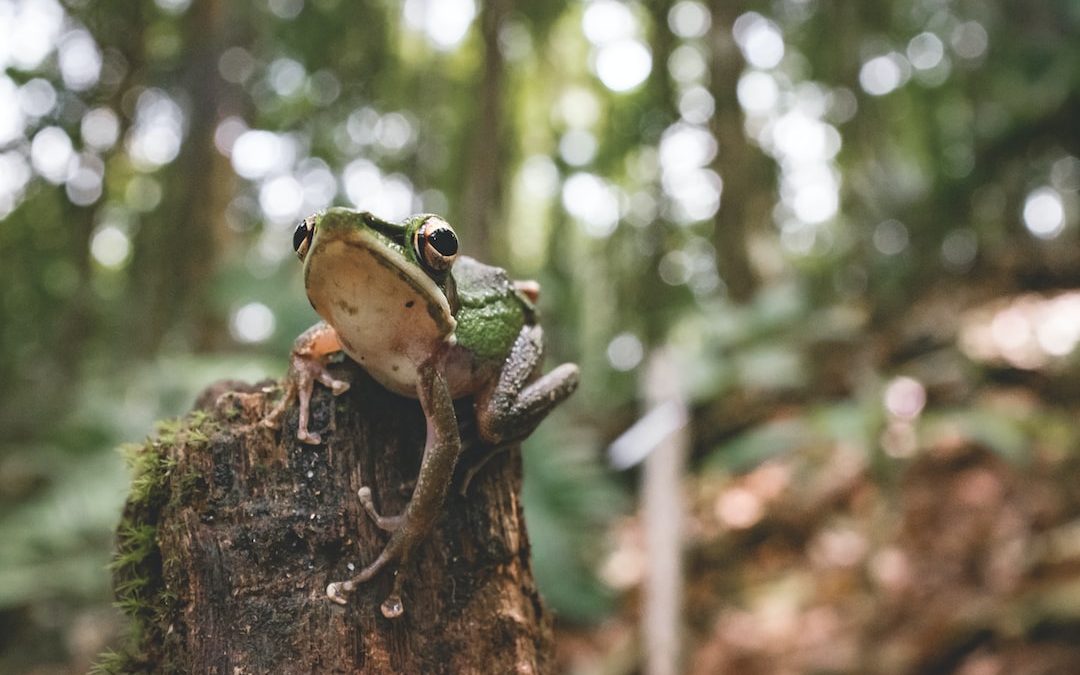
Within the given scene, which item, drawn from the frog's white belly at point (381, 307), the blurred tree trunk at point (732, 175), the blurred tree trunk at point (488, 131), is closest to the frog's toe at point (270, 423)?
the frog's white belly at point (381, 307)

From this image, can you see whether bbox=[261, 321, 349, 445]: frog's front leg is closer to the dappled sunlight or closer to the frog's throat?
the frog's throat

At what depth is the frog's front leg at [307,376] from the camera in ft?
5.83

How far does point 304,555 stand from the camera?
1.67m

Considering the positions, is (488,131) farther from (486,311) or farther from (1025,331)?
(1025,331)

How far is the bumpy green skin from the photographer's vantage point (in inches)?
76.7

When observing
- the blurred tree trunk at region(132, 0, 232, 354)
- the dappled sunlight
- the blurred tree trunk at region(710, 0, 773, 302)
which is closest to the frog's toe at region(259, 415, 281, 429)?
the blurred tree trunk at region(132, 0, 232, 354)

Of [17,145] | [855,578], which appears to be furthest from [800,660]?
[17,145]

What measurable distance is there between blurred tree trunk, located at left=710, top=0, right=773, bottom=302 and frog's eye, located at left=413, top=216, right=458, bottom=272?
6.42 m

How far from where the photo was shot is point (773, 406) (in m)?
6.46

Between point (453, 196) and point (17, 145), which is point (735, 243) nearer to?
point (453, 196)

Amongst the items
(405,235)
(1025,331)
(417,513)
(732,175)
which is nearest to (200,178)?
(732,175)

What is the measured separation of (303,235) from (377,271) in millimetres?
174

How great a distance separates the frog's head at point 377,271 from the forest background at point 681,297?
3.80 feet

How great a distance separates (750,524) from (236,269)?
4.19 metres
